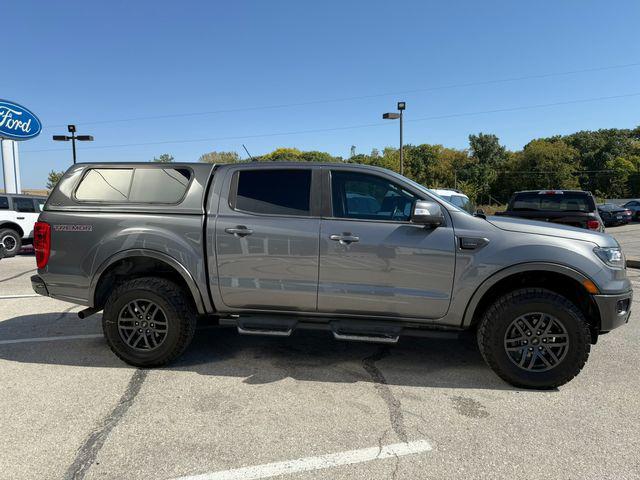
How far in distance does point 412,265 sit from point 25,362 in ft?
12.5

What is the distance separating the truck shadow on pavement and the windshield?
4.86 m

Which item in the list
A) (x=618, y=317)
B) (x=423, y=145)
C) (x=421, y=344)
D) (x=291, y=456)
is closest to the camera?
(x=291, y=456)

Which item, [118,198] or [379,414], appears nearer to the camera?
[379,414]

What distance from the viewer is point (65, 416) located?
9.71 ft

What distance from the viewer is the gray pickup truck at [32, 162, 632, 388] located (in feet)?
11.1

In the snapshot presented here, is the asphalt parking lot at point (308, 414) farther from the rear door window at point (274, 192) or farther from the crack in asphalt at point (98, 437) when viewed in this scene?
the rear door window at point (274, 192)

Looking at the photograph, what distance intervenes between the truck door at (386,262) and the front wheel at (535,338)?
0.47m

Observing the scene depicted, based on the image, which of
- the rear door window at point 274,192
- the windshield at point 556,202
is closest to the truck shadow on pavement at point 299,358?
the rear door window at point 274,192

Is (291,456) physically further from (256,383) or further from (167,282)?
(167,282)

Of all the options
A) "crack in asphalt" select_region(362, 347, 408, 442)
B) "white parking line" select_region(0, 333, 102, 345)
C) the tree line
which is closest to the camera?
"crack in asphalt" select_region(362, 347, 408, 442)

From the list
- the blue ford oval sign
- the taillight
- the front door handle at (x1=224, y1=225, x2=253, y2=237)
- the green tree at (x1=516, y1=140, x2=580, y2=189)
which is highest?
the green tree at (x1=516, y1=140, x2=580, y2=189)

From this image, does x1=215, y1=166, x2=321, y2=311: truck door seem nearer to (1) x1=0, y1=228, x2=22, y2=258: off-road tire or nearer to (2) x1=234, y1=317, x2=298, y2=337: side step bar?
(2) x1=234, y1=317, x2=298, y2=337: side step bar

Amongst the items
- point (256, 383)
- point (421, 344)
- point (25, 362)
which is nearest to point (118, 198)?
point (25, 362)

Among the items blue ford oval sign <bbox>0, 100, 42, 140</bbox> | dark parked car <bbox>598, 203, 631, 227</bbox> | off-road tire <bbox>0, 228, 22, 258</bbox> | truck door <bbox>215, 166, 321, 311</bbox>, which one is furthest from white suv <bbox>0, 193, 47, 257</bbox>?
dark parked car <bbox>598, 203, 631, 227</bbox>
